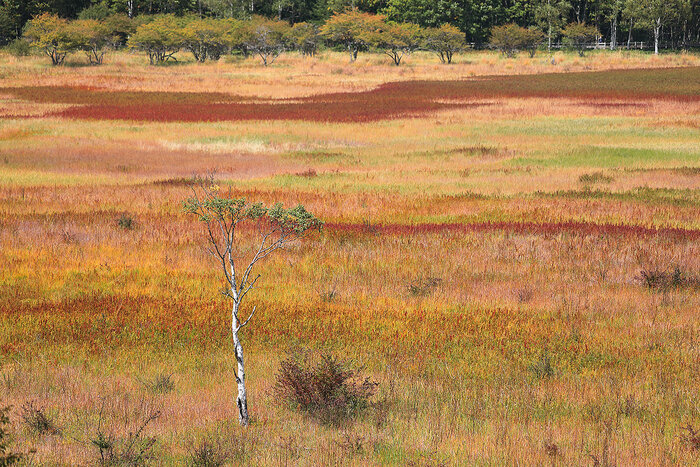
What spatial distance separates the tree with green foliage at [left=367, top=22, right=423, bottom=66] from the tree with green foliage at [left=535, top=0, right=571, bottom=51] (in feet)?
67.5

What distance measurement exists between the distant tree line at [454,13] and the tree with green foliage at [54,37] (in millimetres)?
15761

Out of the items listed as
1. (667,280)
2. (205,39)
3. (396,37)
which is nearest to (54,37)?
(205,39)

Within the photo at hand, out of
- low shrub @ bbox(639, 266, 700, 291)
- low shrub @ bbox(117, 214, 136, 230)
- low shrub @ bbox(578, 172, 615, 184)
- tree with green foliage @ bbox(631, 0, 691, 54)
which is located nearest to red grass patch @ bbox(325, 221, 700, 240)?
low shrub @ bbox(639, 266, 700, 291)

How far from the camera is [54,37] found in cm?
8181

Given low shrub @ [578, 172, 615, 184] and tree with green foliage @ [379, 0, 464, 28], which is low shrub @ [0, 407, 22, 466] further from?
tree with green foliage @ [379, 0, 464, 28]

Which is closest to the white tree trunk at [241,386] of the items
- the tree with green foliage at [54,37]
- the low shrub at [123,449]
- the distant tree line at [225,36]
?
the low shrub at [123,449]

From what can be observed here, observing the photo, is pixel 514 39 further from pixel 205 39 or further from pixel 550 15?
pixel 205 39

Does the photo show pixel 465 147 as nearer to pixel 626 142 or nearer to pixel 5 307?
pixel 626 142

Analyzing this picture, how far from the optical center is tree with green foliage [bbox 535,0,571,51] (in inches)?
4387

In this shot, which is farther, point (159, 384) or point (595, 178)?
point (595, 178)

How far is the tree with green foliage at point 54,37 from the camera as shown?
269 feet

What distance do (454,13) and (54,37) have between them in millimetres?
60105

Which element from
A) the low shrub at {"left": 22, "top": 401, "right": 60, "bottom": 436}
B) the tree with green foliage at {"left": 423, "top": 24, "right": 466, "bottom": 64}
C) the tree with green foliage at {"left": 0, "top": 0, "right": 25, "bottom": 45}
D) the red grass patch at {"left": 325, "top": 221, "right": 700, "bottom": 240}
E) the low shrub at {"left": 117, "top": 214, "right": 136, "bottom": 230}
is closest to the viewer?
the low shrub at {"left": 22, "top": 401, "right": 60, "bottom": 436}

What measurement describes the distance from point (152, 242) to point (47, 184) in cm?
1036
